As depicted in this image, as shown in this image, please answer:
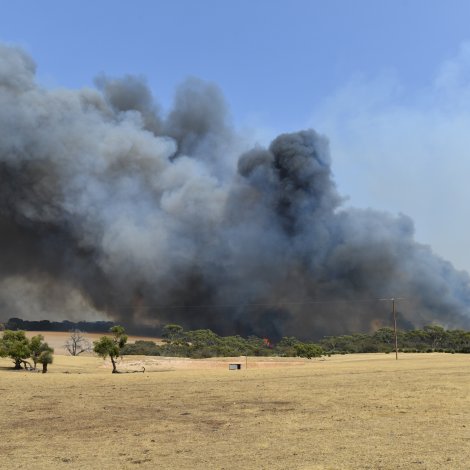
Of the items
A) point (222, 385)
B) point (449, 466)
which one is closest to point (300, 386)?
point (222, 385)

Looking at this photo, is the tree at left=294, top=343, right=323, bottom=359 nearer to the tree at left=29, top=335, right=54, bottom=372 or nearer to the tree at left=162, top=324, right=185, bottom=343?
the tree at left=29, top=335, right=54, bottom=372

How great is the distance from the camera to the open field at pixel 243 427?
39.4ft

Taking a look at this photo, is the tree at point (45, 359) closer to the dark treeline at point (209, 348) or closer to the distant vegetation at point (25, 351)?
the distant vegetation at point (25, 351)

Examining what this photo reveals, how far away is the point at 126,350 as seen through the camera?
3282 inches

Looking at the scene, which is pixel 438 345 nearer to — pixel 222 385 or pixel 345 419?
pixel 222 385

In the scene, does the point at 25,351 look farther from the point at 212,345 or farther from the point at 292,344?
the point at 292,344

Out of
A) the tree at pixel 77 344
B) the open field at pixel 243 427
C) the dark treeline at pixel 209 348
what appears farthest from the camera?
the tree at pixel 77 344

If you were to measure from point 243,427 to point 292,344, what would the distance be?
91.9 m

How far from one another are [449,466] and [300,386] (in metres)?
19.0

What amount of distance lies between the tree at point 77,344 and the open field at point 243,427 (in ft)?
204

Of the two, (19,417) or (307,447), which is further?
(19,417)

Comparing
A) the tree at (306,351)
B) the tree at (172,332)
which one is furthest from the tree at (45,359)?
the tree at (172,332)

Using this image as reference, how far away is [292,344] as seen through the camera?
349 feet

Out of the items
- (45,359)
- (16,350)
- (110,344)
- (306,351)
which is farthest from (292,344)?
(45,359)
